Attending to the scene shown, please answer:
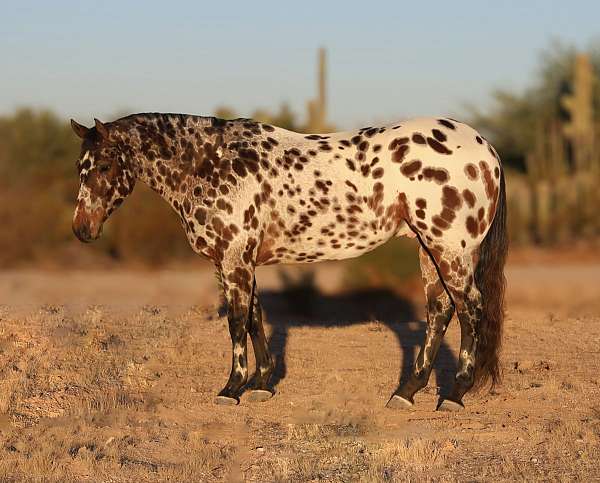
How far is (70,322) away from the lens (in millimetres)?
10211

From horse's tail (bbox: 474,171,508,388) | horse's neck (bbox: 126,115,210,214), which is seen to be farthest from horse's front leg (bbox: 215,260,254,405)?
horse's tail (bbox: 474,171,508,388)

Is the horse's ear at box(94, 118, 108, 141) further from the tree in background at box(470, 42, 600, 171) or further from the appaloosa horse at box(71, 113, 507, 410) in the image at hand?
the tree in background at box(470, 42, 600, 171)

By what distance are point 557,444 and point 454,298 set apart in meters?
1.37

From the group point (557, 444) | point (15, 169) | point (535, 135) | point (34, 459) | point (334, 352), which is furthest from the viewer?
point (535, 135)

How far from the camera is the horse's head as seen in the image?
7273 millimetres

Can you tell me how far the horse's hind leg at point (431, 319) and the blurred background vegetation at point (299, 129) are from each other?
6.87 meters

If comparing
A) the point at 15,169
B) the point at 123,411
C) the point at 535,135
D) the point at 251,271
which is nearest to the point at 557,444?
the point at 251,271

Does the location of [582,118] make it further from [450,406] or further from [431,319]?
[450,406]

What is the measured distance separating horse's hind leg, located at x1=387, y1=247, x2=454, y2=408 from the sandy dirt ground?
0.16 meters

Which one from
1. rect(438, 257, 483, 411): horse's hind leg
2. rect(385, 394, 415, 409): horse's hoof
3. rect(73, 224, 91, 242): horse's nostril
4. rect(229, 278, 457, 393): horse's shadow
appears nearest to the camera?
rect(438, 257, 483, 411): horse's hind leg

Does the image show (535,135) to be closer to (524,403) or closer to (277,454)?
(524,403)

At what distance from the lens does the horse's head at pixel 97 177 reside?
7273mm

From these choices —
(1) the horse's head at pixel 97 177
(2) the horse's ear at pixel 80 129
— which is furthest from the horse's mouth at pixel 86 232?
(2) the horse's ear at pixel 80 129

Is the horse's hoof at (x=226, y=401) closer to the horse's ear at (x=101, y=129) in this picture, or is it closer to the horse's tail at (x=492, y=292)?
the horse's tail at (x=492, y=292)
